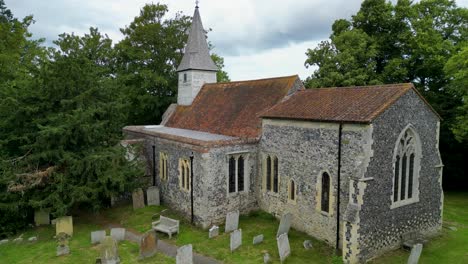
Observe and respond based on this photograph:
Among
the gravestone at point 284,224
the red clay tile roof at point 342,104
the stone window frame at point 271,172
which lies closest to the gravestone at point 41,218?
the stone window frame at point 271,172

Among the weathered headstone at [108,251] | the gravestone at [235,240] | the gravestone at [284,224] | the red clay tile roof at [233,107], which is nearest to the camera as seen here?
the weathered headstone at [108,251]

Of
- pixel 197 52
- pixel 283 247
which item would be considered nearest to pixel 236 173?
pixel 283 247

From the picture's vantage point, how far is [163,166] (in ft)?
65.1

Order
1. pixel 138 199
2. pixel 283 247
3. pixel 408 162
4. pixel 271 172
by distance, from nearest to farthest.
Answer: pixel 283 247, pixel 408 162, pixel 271 172, pixel 138 199

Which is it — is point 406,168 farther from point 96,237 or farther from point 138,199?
point 138,199

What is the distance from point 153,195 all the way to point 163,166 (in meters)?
1.79

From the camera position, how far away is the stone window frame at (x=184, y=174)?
1711cm

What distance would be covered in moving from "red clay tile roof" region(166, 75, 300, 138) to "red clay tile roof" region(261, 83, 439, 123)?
1.61 meters

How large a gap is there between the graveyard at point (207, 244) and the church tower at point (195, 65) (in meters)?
10.7

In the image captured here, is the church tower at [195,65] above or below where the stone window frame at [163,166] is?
above

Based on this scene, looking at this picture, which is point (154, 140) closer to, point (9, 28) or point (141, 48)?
point (141, 48)

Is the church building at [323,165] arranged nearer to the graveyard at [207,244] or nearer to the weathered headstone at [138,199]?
the graveyard at [207,244]

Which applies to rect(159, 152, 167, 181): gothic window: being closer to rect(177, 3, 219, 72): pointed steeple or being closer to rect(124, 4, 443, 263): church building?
rect(124, 4, 443, 263): church building

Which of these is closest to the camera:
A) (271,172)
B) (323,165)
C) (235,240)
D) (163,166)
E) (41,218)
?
(235,240)
